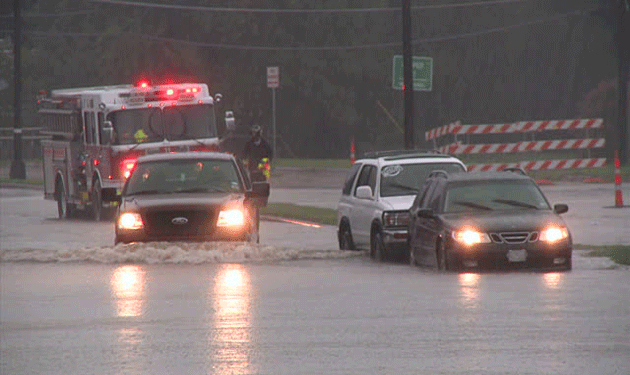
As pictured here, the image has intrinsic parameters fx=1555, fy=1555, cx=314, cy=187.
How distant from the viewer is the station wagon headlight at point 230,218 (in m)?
20.8

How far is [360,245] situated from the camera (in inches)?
898

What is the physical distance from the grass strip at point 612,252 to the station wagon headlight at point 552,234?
A: 1.61m

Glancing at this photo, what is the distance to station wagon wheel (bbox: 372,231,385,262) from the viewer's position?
21484mm

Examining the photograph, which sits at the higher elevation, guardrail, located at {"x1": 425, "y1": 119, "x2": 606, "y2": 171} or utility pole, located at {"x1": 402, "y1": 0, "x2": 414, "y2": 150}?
utility pole, located at {"x1": 402, "y1": 0, "x2": 414, "y2": 150}

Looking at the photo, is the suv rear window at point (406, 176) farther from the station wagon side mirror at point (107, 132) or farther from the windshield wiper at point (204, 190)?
the station wagon side mirror at point (107, 132)

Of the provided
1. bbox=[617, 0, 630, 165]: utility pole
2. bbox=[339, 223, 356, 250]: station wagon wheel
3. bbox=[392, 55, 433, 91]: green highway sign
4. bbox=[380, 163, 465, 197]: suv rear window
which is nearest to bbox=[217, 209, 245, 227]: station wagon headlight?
bbox=[380, 163, 465, 197]: suv rear window

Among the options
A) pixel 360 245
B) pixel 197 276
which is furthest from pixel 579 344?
pixel 360 245

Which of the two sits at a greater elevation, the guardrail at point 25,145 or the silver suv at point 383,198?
the silver suv at point 383,198

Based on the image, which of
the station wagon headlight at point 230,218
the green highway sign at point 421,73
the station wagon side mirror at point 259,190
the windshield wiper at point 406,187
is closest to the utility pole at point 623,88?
the green highway sign at point 421,73

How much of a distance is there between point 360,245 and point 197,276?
13.7 feet

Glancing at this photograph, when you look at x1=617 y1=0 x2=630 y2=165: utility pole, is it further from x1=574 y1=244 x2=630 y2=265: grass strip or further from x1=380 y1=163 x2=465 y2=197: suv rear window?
x1=380 y1=163 x2=465 y2=197: suv rear window

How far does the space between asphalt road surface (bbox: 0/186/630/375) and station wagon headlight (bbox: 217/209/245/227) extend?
31 centimetres

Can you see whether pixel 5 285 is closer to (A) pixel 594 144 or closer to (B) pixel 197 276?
(B) pixel 197 276

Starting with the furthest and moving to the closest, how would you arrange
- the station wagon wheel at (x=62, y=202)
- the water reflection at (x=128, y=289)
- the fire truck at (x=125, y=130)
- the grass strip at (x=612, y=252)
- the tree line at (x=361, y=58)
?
the tree line at (x=361, y=58) < the station wagon wheel at (x=62, y=202) < the fire truck at (x=125, y=130) < the grass strip at (x=612, y=252) < the water reflection at (x=128, y=289)
